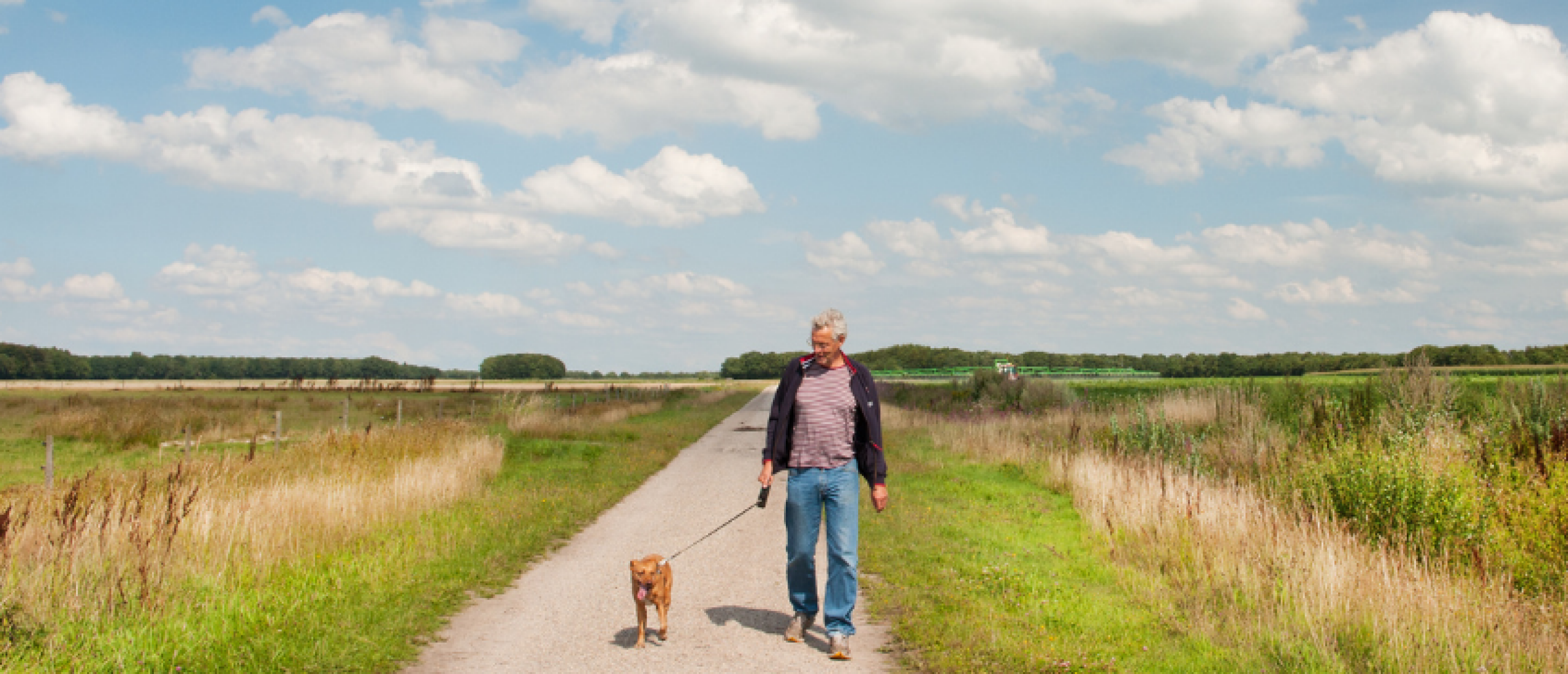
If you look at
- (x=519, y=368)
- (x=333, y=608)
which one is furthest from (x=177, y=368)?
(x=333, y=608)

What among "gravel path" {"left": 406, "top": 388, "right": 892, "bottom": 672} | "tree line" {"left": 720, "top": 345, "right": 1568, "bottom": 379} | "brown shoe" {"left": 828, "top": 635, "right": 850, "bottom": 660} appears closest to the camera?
"gravel path" {"left": 406, "top": 388, "right": 892, "bottom": 672}

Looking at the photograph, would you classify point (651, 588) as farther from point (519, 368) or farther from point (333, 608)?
point (519, 368)

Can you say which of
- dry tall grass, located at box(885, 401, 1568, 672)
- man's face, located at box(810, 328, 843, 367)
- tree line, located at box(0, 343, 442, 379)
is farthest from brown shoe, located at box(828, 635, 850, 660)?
tree line, located at box(0, 343, 442, 379)

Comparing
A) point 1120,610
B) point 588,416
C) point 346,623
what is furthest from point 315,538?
point 588,416

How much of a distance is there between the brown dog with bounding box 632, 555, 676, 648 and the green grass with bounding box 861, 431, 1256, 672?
1662 millimetres

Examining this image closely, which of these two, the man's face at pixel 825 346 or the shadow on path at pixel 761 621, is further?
the shadow on path at pixel 761 621

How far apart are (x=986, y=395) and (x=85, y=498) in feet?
92.5

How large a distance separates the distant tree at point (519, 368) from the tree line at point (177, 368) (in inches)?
430

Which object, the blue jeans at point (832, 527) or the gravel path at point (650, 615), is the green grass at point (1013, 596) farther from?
the blue jeans at point (832, 527)

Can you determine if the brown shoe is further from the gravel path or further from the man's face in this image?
the man's face

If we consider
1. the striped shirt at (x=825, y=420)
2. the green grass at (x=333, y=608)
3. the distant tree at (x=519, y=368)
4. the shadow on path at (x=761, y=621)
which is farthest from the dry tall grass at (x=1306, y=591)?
the distant tree at (x=519, y=368)

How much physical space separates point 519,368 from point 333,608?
16718 centimetres

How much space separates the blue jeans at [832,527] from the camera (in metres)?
5.91

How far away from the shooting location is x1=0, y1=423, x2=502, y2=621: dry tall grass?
6.55 m
